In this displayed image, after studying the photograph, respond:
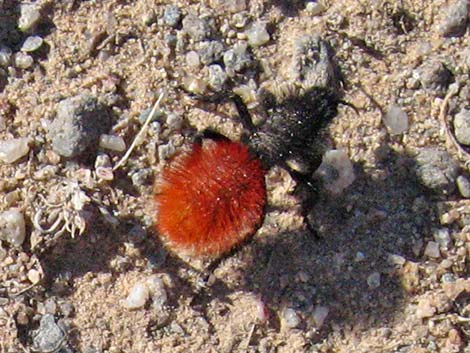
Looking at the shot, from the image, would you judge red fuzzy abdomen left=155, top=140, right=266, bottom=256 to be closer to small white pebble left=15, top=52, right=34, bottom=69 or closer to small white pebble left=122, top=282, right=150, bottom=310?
small white pebble left=122, top=282, right=150, bottom=310

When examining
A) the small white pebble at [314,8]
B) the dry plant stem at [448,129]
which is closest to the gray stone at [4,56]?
the small white pebble at [314,8]

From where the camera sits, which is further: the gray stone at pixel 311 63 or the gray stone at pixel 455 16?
the gray stone at pixel 455 16

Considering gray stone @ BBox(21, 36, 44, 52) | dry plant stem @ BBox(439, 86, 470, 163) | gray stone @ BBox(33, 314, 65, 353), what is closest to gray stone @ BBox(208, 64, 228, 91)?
gray stone @ BBox(21, 36, 44, 52)

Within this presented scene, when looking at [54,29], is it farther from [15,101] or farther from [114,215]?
[114,215]

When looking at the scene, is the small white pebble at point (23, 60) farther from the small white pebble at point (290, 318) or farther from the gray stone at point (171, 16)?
the small white pebble at point (290, 318)

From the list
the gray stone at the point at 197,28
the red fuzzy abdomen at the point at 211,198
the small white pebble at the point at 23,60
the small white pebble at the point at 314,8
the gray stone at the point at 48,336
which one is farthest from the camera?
the small white pebble at the point at 314,8

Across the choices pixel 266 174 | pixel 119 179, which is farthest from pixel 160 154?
pixel 266 174
